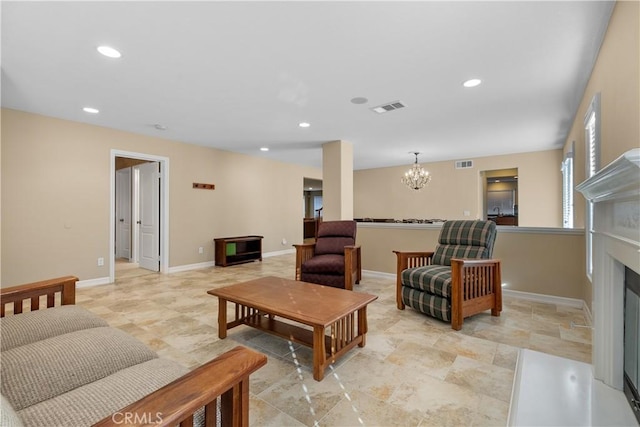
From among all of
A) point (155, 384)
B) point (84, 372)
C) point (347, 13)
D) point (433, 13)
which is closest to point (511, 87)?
point (433, 13)

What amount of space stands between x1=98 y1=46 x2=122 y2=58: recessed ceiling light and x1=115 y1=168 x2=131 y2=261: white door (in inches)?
192

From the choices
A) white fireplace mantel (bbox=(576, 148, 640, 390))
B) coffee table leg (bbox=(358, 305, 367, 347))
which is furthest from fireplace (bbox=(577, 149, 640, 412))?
coffee table leg (bbox=(358, 305, 367, 347))

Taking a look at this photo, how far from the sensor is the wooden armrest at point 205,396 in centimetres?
73

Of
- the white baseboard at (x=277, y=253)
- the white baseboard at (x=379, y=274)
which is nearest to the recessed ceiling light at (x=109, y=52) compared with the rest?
the white baseboard at (x=379, y=274)

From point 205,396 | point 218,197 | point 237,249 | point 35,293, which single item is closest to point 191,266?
point 237,249

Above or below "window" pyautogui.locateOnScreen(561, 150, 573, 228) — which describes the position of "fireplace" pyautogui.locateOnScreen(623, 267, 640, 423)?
below

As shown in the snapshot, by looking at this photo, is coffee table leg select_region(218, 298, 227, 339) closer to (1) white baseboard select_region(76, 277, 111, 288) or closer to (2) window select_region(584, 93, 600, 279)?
(2) window select_region(584, 93, 600, 279)

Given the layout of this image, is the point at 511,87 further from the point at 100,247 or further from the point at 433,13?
the point at 100,247

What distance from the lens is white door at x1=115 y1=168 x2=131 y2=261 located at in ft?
21.9

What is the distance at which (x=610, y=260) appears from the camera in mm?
1681

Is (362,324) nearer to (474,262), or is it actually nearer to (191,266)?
(474,262)

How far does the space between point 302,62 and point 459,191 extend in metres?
5.92

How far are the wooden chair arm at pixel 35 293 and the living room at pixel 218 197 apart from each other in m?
2.66

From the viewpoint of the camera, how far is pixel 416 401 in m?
1.72
